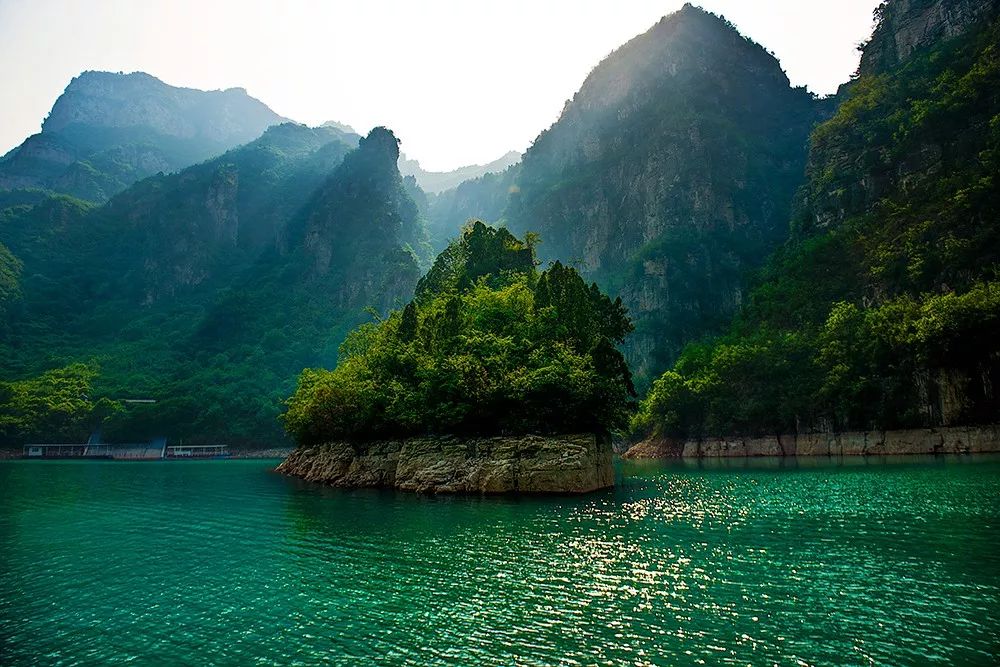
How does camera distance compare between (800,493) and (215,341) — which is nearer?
(800,493)

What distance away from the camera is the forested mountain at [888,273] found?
6444cm

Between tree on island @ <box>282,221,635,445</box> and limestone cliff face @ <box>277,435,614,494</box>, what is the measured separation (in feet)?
5.06

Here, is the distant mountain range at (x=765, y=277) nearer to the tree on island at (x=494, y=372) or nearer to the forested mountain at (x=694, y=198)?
the forested mountain at (x=694, y=198)

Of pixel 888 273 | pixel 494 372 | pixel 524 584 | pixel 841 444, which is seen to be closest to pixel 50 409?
pixel 494 372

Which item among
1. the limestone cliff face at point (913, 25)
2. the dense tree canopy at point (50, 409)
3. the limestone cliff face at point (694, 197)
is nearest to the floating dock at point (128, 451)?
the dense tree canopy at point (50, 409)

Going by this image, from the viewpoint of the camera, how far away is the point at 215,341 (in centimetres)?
18612

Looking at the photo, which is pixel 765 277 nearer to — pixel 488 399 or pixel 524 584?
pixel 488 399

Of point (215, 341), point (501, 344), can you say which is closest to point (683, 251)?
point (501, 344)

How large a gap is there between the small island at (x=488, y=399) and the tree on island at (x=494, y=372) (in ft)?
0.35

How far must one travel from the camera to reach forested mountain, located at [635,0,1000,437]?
64438mm

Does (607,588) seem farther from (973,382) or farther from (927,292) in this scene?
(927,292)

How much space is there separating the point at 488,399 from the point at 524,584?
25.1m

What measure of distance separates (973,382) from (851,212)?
2259 inches

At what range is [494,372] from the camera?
43688mm
